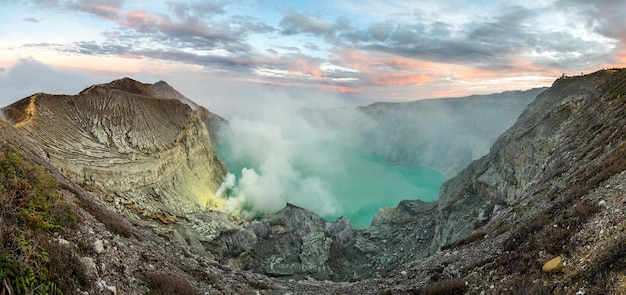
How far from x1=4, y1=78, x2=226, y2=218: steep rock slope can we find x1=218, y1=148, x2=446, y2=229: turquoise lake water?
44769mm

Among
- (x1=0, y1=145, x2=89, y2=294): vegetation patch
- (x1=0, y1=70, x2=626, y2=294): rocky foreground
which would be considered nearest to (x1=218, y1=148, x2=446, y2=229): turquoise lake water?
(x1=0, y1=70, x2=626, y2=294): rocky foreground

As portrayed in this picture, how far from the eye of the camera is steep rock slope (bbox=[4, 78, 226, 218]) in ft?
133

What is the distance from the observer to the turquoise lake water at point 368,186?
12629 centimetres

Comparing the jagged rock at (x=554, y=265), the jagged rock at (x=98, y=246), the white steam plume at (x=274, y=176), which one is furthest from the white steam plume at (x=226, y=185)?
the jagged rock at (x=554, y=265)

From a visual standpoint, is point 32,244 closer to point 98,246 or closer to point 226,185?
point 98,246

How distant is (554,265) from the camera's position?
33.2 ft

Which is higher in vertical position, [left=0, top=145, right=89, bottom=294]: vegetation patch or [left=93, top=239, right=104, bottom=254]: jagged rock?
[left=0, top=145, right=89, bottom=294]: vegetation patch

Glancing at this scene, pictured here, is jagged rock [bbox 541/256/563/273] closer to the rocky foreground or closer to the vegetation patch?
the rocky foreground

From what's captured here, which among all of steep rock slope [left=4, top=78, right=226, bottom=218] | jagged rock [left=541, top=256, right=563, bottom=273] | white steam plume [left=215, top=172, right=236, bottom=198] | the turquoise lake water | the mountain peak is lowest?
the turquoise lake water

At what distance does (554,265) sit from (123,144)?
55650 millimetres

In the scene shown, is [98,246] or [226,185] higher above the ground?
[98,246]

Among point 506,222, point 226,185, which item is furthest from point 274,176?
point 506,222

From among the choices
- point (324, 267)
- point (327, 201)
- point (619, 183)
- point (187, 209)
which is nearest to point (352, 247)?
point (324, 267)

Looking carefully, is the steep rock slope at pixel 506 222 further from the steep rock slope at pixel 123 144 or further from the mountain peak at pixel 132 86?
the mountain peak at pixel 132 86
